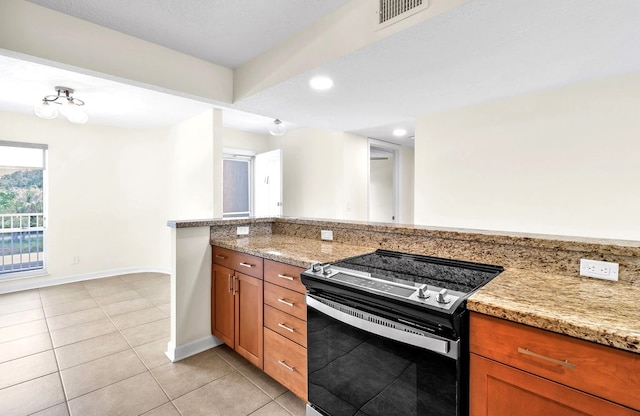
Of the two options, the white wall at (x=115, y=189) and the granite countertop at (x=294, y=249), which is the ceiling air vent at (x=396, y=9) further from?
the white wall at (x=115, y=189)

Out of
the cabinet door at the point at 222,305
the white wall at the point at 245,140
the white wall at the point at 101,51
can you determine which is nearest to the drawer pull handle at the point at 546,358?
the cabinet door at the point at 222,305

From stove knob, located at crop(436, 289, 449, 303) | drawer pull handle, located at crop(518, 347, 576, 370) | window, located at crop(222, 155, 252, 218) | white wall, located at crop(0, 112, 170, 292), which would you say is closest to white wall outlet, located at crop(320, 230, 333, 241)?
stove knob, located at crop(436, 289, 449, 303)

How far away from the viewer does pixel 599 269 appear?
4.20 feet

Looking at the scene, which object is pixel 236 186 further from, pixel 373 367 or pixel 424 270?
pixel 373 367

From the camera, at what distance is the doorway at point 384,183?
5305 mm

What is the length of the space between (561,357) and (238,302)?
6.20 ft

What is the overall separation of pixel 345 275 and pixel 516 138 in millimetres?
2291

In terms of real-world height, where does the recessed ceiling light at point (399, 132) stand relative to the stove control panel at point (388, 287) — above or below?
above

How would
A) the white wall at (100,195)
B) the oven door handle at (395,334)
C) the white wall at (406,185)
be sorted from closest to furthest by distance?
1. the oven door handle at (395,334)
2. the white wall at (100,195)
3. the white wall at (406,185)

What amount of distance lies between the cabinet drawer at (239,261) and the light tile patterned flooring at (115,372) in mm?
753

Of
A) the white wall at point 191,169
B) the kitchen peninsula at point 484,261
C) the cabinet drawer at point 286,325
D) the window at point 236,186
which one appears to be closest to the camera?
the kitchen peninsula at point 484,261

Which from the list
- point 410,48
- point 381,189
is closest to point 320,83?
point 410,48

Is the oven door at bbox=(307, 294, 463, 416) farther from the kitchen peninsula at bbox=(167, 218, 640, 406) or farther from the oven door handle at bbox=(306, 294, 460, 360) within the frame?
the kitchen peninsula at bbox=(167, 218, 640, 406)

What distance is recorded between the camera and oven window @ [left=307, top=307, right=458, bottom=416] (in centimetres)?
108
